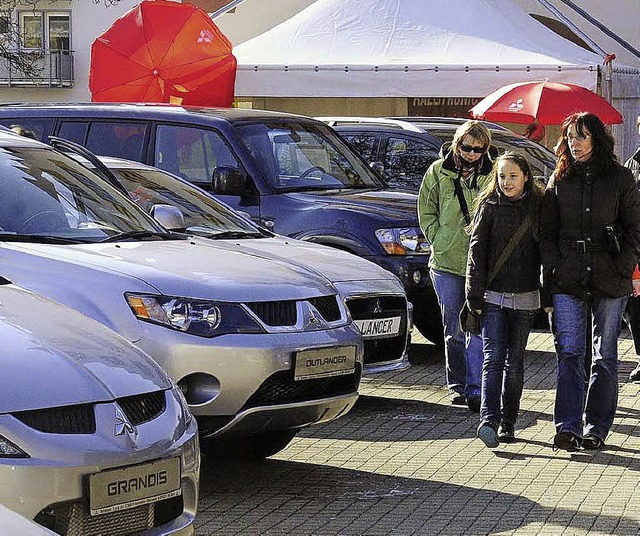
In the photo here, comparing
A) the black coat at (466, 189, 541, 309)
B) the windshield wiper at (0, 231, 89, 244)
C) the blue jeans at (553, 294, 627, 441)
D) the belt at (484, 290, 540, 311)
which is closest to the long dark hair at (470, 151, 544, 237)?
the black coat at (466, 189, 541, 309)

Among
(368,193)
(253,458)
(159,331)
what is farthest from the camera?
(368,193)

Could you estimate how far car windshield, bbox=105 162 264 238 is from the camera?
912cm

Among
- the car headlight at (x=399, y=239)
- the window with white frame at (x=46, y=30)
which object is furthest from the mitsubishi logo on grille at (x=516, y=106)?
the window with white frame at (x=46, y=30)

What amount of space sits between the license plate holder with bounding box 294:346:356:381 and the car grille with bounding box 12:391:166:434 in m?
1.90

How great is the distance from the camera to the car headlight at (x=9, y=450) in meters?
4.28

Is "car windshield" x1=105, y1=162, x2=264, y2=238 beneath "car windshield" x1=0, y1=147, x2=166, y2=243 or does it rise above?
beneath

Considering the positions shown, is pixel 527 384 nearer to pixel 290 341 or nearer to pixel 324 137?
pixel 324 137

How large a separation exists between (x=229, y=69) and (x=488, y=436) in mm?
11106

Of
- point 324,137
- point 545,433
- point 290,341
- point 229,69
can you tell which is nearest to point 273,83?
point 229,69

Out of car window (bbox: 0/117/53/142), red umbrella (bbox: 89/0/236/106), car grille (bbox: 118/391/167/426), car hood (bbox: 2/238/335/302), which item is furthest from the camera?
red umbrella (bbox: 89/0/236/106)

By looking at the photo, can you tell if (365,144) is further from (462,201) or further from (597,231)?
(597,231)

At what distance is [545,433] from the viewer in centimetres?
871

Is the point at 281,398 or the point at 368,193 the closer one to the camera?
the point at 281,398

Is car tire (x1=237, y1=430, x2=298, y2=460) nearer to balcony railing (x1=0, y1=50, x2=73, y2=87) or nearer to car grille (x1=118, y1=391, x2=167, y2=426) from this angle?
car grille (x1=118, y1=391, x2=167, y2=426)
